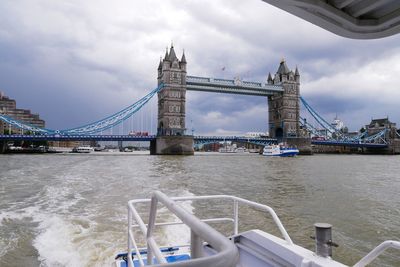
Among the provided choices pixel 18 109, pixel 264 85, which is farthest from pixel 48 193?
pixel 18 109

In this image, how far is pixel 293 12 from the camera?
13.1ft

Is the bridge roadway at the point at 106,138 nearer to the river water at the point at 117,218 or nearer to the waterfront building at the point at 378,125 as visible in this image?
the waterfront building at the point at 378,125

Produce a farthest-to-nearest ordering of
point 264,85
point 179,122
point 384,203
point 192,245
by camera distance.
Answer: point 264,85 → point 179,122 → point 384,203 → point 192,245

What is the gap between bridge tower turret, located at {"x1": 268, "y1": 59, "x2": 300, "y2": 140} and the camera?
83.5 m

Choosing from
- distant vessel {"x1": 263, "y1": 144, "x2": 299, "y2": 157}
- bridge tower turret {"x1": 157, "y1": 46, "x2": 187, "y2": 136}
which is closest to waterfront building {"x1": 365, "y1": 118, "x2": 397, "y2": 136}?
distant vessel {"x1": 263, "y1": 144, "x2": 299, "y2": 157}

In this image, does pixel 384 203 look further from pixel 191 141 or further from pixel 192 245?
pixel 191 141

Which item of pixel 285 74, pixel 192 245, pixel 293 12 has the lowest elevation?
pixel 192 245

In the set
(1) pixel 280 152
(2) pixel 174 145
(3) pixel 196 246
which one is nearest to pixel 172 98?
(2) pixel 174 145

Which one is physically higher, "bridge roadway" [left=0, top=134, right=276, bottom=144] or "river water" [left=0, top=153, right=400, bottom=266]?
"bridge roadway" [left=0, top=134, right=276, bottom=144]

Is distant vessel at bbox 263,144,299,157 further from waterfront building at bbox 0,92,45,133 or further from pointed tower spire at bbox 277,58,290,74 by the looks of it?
waterfront building at bbox 0,92,45,133

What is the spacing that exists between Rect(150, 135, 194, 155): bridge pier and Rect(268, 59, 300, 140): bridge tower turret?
2791cm

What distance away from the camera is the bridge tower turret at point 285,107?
83.5 metres

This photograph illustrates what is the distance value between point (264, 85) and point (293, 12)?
271 feet

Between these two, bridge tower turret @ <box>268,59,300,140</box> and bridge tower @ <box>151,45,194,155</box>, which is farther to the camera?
bridge tower turret @ <box>268,59,300,140</box>
